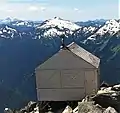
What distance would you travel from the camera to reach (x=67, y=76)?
3052 cm

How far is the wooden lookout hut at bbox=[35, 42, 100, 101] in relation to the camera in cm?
3027

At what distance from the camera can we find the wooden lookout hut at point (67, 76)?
3027 cm

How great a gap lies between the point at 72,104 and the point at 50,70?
3.00 m

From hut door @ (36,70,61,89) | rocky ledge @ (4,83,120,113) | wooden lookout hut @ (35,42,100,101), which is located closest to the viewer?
rocky ledge @ (4,83,120,113)

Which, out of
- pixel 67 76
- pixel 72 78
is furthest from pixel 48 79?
pixel 72 78

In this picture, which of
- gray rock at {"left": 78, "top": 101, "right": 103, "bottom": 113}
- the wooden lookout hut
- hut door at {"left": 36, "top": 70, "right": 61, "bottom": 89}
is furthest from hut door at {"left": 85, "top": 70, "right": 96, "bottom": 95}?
gray rock at {"left": 78, "top": 101, "right": 103, "bottom": 113}

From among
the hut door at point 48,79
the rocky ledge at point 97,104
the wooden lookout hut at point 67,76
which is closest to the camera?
the rocky ledge at point 97,104

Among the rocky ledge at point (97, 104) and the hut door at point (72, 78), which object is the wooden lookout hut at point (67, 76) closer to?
the hut door at point (72, 78)

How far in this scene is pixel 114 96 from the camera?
79.2 ft

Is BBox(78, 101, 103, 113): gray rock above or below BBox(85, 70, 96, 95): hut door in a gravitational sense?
above

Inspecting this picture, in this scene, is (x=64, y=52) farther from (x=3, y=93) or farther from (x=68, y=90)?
(x=3, y=93)

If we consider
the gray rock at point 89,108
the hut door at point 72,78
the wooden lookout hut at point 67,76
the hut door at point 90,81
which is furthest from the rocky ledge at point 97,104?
the hut door at point 90,81

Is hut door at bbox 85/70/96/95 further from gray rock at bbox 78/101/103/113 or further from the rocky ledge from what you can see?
gray rock at bbox 78/101/103/113

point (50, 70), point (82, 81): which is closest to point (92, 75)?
point (82, 81)
